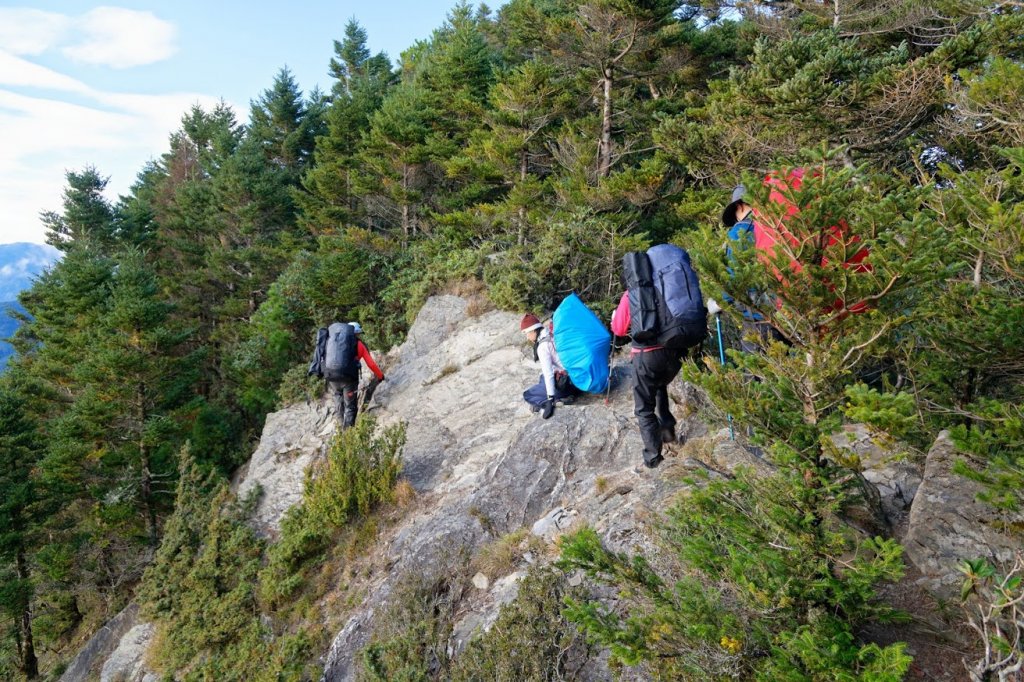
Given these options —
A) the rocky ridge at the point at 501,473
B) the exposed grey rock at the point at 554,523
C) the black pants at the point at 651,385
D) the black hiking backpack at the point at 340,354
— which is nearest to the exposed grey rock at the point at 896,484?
the rocky ridge at the point at 501,473

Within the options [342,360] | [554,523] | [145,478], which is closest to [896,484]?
[554,523]

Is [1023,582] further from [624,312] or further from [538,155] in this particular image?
[538,155]

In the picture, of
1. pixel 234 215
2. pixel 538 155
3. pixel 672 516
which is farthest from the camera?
pixel 234 215

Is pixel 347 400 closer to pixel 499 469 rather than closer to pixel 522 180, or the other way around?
pixel 499 469

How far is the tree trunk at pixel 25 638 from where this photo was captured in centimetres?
1527

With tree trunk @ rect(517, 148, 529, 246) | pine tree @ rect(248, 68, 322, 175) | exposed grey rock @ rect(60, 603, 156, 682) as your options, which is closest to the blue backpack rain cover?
tree trunk @ rect(517, 148, 529, 246)

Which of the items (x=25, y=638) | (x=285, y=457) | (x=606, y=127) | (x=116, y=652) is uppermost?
(x=606, y=127)

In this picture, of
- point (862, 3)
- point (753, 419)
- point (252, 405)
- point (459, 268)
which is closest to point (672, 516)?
point (753, 419)

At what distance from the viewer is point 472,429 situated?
8.72 meters

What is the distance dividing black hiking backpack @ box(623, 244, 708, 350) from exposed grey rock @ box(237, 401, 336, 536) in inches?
279

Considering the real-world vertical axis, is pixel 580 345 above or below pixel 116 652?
above

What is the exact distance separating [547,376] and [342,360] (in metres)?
3.80

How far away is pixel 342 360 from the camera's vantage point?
9.05 metres

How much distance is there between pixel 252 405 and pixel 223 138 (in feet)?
60.9
